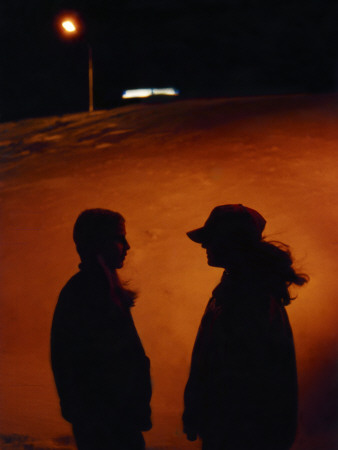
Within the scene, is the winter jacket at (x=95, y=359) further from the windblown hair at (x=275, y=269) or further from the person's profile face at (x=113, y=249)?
the windblown hair at (x=275, y=269)

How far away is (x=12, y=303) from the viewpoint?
400cm

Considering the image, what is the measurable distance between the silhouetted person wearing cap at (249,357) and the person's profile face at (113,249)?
49cm

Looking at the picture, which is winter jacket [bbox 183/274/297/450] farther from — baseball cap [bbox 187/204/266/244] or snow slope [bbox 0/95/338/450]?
snow slope [bbox 0/95/338/450]

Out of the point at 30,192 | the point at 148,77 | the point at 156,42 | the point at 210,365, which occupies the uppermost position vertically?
the point at 156,42

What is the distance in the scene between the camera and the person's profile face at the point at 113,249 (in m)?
1.86

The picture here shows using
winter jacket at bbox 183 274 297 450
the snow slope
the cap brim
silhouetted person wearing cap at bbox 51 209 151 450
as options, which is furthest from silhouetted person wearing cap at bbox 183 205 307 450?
the snow slope

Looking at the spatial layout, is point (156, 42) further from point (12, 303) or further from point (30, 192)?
point (12, 303)

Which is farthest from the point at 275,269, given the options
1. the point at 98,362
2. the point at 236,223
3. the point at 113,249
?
the point at 98,362

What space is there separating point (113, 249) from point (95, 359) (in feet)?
1.54

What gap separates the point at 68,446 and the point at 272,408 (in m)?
1.70

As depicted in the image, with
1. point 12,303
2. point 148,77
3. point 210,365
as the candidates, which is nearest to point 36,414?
point 12,303

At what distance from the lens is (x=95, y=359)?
1.73m

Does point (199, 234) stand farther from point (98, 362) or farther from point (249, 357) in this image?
point (98, 362)

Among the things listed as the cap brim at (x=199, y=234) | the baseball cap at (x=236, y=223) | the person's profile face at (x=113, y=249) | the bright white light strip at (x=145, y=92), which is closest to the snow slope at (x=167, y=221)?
the person's profile face at (x=113, y=249)
